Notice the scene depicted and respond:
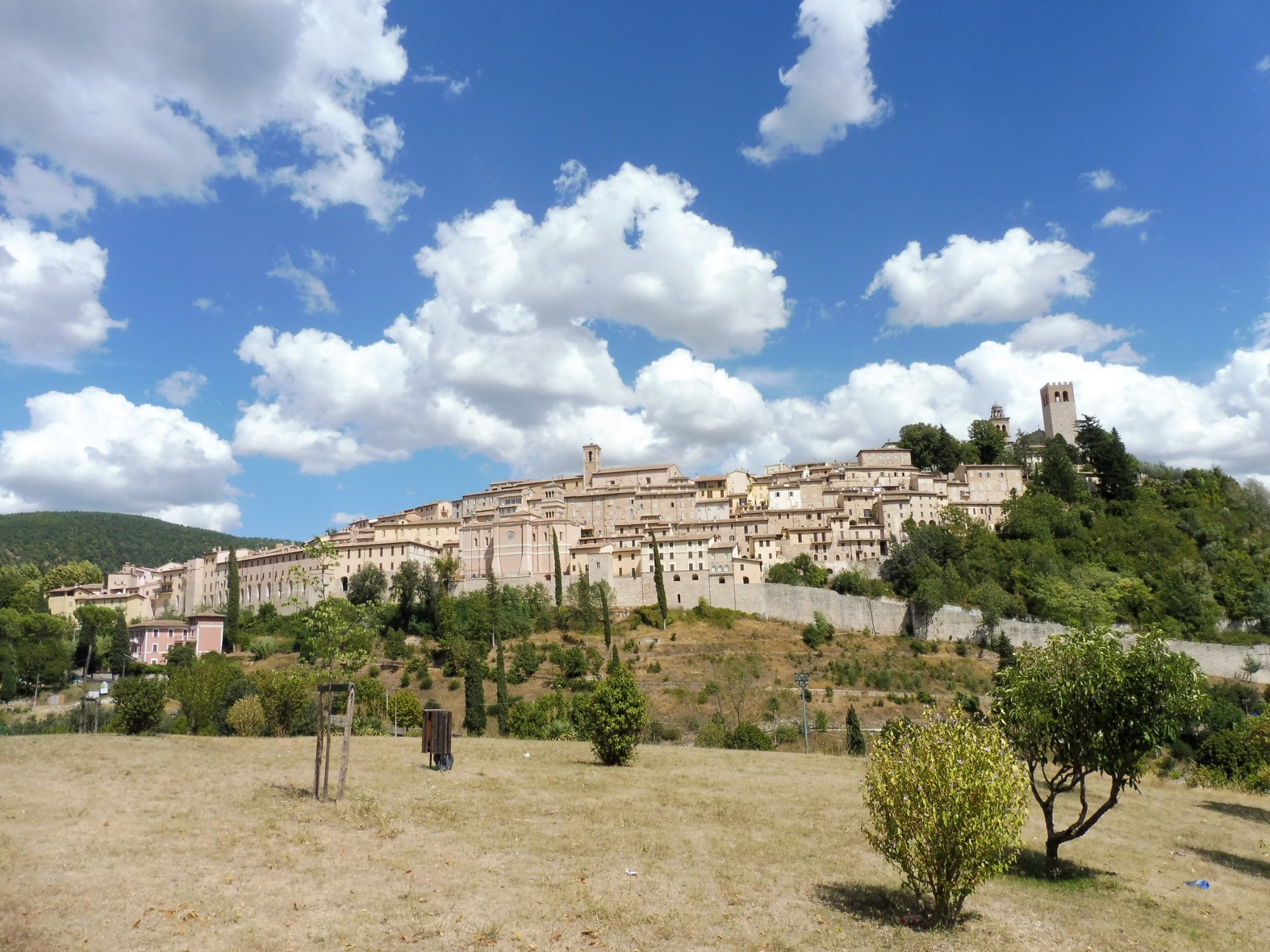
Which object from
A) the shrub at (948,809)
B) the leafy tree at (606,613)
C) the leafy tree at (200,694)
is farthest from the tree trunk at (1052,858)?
the leafy tree at (606,613)

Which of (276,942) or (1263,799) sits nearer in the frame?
(276,942)

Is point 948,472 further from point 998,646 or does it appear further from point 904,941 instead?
point 904,941

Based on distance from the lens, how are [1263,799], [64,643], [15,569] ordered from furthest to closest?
[15,569]
[64,643]
[1263,799]

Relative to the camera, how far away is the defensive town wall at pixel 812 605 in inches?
2522

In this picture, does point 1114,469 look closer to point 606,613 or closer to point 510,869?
point 606,613

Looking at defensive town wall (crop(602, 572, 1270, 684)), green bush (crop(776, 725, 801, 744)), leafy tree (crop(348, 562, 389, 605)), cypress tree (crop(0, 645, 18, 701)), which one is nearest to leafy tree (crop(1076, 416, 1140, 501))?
defensive town wall (crop(602, 572, 1270, 684))

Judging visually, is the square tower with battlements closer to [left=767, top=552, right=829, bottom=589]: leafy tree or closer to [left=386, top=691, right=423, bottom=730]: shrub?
Result: [left=767, top=552, right=829, bottom=589]: leafy tree

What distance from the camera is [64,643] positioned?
219 feet

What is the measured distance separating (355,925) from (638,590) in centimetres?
6111

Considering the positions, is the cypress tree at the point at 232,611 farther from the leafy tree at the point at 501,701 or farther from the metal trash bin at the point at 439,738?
the metal trash bin at the point at 439,738

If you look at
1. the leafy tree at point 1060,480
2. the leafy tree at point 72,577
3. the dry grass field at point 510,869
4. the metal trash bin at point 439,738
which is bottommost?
the dry grass field at point 510,869

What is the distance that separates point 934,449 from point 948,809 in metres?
92.2

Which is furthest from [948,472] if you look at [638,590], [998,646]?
[638,590]

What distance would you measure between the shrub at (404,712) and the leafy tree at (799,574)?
1563 inches
